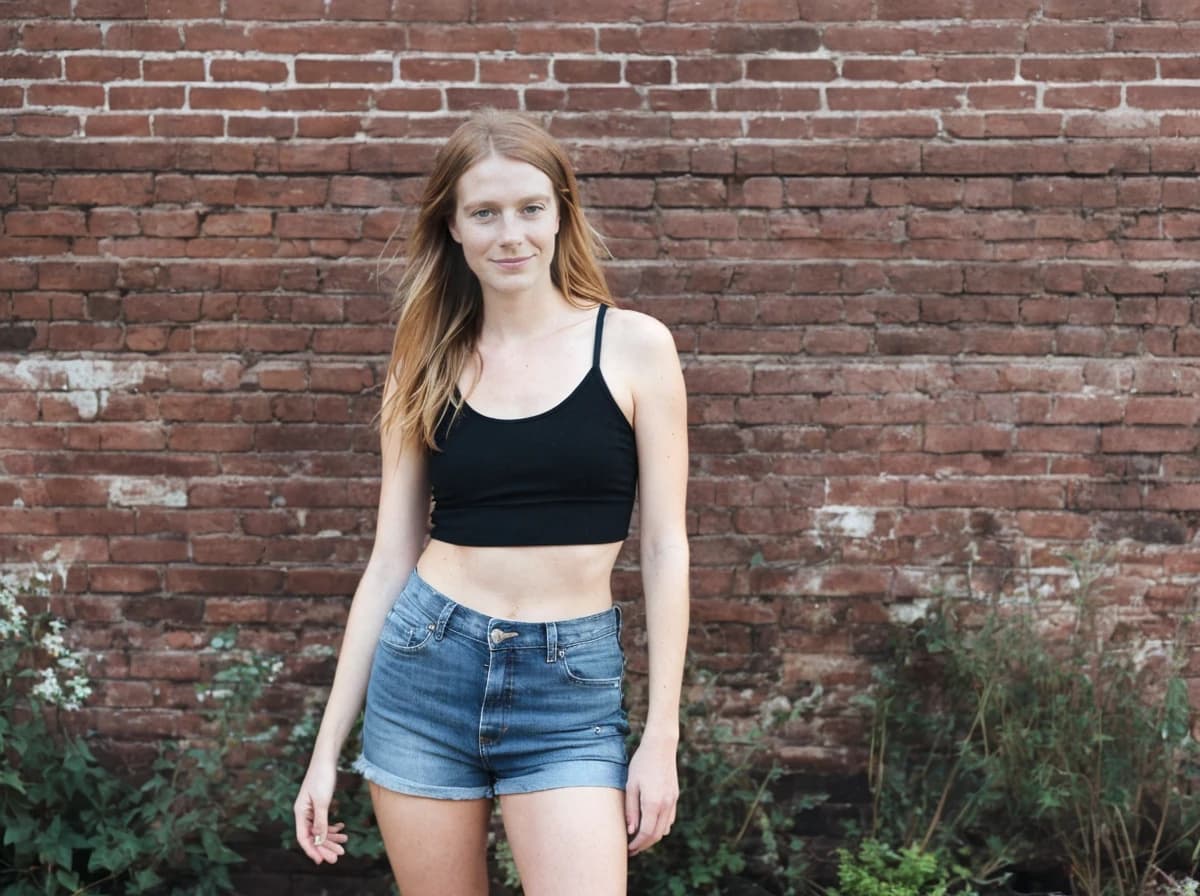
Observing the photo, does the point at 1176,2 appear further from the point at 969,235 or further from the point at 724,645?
the point at 724,645

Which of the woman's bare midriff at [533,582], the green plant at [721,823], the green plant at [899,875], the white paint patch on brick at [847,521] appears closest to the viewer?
the woman's bare midriff at [533,582]

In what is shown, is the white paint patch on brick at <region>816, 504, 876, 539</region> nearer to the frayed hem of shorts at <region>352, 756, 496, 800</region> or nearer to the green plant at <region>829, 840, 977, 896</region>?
the green plant at <region>829, 840, 977, 896</region>

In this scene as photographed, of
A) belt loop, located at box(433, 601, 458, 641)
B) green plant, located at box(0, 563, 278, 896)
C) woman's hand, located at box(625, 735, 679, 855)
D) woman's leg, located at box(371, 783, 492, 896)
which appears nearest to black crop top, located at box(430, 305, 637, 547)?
belt loop, located at box(433, 601, 458, 641)

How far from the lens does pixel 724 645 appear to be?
3814 mm

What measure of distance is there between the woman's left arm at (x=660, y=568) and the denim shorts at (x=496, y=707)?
0.29 ft

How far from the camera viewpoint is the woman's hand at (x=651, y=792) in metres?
A: 2.21

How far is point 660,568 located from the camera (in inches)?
87.9

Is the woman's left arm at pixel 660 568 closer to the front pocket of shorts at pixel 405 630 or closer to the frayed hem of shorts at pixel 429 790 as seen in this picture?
the frayed hem of shorts at pixel 429 790

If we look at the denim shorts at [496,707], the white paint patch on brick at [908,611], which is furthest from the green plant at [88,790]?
the white paint patch on brick at [908,611]

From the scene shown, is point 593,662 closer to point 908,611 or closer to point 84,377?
point 908,611

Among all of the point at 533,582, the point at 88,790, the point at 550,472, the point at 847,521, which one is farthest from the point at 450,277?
the point at 88,790

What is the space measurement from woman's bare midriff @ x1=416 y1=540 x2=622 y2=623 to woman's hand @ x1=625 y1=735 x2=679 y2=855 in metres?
0.32

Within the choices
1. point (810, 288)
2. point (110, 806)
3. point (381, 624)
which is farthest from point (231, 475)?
point (810, 288)

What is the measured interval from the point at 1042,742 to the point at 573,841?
6.54 feet
